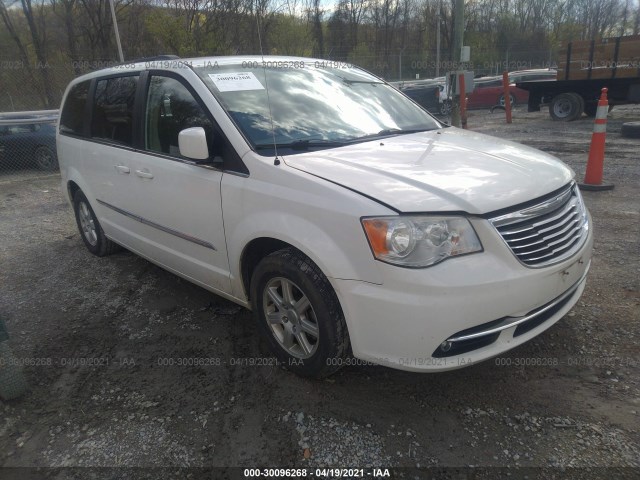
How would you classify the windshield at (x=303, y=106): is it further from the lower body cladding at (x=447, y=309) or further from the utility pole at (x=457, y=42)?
the utility pole at (x=457, y=42)

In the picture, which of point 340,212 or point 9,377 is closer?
point 340,212

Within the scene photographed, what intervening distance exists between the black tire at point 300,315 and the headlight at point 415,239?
Result: 386mm

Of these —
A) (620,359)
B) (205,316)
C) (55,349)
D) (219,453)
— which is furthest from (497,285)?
(55,349)

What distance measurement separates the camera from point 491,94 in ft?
71.1

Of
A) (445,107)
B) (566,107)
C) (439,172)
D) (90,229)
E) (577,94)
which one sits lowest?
(90,229)

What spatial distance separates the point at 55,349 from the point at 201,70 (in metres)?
2.17

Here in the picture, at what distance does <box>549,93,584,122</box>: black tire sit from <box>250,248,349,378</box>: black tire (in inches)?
579

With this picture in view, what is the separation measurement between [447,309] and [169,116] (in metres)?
2.36

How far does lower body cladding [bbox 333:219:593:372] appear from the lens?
2102 millimetres

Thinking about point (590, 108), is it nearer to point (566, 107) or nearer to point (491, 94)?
point (566, 107)

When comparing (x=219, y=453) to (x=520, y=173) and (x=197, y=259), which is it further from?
(x=520, y=173)

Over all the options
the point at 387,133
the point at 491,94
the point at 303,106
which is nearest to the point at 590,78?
the point at 491,94

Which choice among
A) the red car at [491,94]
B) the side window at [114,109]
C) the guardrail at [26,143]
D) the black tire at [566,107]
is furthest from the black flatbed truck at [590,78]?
the side window at [114,109]

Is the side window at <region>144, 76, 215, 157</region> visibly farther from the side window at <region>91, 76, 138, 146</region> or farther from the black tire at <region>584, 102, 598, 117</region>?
the black tire at <region>584, 102, 598, 117</region>
